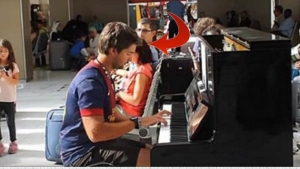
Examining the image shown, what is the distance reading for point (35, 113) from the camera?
8.01 metres

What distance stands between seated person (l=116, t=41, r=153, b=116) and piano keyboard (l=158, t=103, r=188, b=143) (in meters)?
0.42

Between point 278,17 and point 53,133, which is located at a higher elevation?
point 278,17

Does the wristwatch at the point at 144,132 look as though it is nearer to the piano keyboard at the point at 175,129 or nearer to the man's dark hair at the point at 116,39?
the piano keyboard at the point at 175,129

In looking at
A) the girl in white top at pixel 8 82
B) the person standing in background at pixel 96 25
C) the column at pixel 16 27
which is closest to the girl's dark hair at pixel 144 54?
the girl in white top at pixel 8 82

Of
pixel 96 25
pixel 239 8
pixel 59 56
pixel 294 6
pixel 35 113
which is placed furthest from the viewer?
pixel 239 8

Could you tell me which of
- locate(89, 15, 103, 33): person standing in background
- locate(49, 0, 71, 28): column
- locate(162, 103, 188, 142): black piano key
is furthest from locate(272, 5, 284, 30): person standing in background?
locate(162, 103, 188, 142): black piano key

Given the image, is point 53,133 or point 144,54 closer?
point 144,54

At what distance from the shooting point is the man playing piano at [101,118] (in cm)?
249

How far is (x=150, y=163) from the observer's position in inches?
101

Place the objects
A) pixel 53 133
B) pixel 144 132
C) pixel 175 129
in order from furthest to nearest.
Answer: pixel 53 133 < pixel 175 129 < pixel 144 132

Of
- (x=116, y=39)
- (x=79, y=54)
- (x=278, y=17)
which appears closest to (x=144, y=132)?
(x=116, y=39)

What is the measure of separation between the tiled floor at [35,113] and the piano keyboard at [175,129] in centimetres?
142

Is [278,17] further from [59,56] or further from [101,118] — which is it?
[101,118]

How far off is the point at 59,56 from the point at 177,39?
10407 mm
